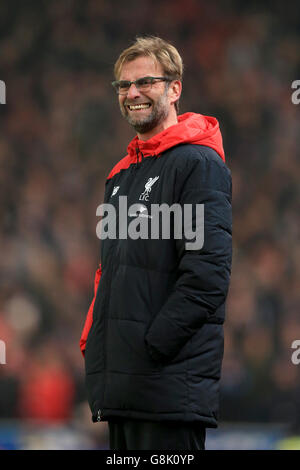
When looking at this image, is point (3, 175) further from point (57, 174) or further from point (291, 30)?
point (291, 30)

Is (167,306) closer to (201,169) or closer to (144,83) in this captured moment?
(201,169)

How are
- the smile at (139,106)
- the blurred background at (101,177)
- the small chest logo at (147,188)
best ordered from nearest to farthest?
the small chest logo at (147,188), the smile at (139,106), the blurred background at (101,177)

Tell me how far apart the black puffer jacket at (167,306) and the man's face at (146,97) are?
0.08 metres

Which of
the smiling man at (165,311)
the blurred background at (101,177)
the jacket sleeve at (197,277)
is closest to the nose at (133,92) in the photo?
the smiling man at (165,311)

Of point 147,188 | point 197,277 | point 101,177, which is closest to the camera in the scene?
point 197,277

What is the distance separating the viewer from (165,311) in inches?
53.2

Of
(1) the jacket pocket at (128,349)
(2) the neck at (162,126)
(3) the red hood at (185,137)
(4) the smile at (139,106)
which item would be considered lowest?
(1) the jacket pocket at (128,349)

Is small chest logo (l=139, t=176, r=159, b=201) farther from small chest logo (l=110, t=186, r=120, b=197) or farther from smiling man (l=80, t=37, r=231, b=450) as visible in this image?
small chest logo (l=110, t=186, r=120, b=197)

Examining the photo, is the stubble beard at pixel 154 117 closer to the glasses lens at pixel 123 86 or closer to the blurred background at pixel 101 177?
the glasses lens at pixel 123 86

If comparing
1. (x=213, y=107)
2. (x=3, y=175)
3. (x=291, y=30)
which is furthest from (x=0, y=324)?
(x=291, y=30)

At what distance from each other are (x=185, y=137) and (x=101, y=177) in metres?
2.44

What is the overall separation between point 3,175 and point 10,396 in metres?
1.20

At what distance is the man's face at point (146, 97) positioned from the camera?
1562 mm

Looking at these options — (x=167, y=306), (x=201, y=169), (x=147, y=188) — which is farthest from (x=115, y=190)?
(x=167, y=306)
